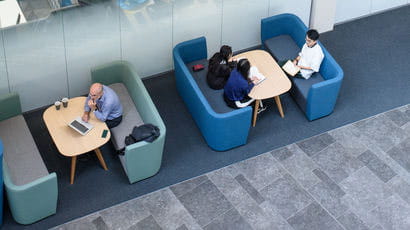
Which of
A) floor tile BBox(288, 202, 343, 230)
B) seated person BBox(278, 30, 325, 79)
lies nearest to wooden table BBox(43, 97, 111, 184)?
floor tile BBox(288, 202, 343, 230)

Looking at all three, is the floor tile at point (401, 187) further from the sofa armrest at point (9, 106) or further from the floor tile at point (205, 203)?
the sofa armrest at point (9, 106)

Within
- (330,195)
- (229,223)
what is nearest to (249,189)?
(229,223)

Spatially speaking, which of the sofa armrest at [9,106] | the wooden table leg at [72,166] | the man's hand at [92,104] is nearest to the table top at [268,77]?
the man's hand at [92,104]

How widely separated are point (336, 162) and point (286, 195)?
946mm

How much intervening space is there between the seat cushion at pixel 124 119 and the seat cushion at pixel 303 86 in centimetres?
239

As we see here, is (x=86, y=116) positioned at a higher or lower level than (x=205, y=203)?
higher

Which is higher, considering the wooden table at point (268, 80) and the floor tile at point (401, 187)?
the wooden table at point (268, 80)

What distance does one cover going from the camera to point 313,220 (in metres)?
7.57

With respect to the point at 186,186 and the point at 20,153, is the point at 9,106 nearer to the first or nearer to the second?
the point at 20,153

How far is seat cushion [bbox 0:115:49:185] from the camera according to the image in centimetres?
743

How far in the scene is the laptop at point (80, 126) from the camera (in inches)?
303

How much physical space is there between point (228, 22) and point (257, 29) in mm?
633

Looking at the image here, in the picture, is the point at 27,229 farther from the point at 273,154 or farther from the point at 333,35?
the point at 333,35

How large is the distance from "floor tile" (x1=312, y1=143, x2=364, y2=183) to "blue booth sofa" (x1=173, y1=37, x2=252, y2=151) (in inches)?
43.7
